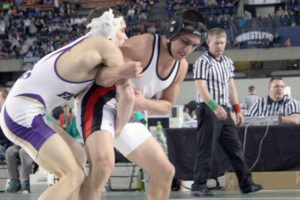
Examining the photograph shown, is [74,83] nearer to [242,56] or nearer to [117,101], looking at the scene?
[117,101]

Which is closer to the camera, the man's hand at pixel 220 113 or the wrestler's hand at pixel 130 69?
the wrestler's hand at pixel 130 69

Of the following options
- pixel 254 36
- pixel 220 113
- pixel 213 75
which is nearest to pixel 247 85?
pixel 254 36

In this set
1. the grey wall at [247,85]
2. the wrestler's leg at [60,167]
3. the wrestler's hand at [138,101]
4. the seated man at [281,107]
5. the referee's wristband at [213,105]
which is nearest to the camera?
the wrestler's leg at [60,167]

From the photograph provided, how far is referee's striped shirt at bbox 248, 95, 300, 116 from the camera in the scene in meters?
7.77

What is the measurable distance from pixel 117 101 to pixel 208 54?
10.2ft

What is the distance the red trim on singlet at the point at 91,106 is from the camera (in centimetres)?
405

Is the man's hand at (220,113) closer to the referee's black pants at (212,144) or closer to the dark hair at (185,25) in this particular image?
the referee's black pants at (212,144)

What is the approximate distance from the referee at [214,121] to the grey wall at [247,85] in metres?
15.0

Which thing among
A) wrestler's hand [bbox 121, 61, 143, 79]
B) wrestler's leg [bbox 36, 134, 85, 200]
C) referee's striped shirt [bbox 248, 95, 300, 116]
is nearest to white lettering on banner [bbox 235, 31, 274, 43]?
referee's striped shirt [bbox 248, 95, 300, 116]

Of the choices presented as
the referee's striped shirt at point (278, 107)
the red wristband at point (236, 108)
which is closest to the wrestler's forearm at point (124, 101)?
the red wristband at point (236, 108)

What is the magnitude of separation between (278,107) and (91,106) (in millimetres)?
4123

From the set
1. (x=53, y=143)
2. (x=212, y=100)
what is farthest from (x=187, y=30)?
(x=212, y=100)

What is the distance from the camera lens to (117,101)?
4.04 metres

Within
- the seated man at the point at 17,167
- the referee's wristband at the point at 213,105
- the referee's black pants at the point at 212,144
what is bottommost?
the seated man at the point at 17,167
